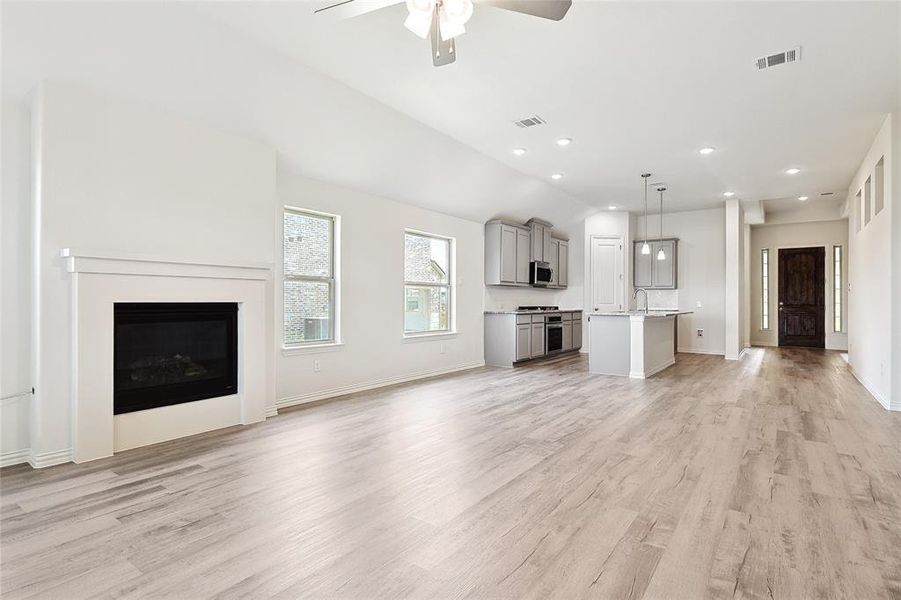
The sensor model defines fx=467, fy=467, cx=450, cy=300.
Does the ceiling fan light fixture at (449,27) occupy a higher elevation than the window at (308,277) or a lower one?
higher

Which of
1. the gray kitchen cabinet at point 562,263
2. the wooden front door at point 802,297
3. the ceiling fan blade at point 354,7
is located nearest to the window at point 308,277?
the ceiling fan blade at point 354,7

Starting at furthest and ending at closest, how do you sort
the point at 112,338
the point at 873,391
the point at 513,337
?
the point at 513,337 < the point at 873,391 < the point at 112,338

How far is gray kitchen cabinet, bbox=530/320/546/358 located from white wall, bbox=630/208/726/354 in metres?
3.34

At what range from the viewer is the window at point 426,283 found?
654cm

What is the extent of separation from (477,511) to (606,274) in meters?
7.94

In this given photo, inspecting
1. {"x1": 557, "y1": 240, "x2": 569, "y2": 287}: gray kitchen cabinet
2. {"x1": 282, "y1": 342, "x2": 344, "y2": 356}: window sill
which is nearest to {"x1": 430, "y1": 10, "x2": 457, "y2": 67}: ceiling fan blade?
{"x1": 282, "y1": 342, "x2": 344, "y2": 356}: window sill

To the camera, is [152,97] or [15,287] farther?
[152,97]

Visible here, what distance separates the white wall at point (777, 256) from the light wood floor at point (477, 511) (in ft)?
24.5

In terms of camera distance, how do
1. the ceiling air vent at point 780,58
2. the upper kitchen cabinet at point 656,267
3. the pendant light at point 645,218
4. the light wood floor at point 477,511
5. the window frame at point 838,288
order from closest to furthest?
the light wood floor at point 477,511 → the ceiling air vent at point 780,58 → the pendant light at point 645,218 → the upper kitchen cabinet at point 656,267 → the window frame at point 838,288

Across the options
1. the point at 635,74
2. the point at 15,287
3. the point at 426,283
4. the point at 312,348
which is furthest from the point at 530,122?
the point at 15,287

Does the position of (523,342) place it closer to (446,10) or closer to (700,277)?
(700,277)

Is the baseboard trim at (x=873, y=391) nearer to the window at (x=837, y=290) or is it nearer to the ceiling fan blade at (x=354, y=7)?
the window at (x=837, y=290)

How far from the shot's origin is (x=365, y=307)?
569 centimetres

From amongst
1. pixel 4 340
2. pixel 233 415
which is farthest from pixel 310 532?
→ pixel 4 340
